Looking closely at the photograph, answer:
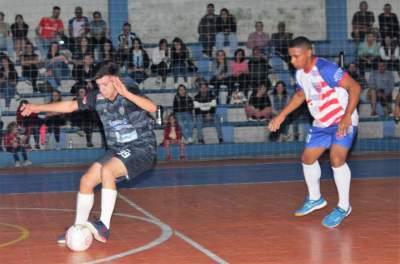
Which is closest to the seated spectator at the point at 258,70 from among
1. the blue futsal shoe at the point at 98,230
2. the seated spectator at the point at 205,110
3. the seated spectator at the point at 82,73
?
the seated spectator at the point at 205,110

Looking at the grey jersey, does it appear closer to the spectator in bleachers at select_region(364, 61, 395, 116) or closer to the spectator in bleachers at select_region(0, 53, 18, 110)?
the spectator in bleachers at select_region(0, 53, 18, 110)

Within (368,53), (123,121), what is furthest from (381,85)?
(123,121)

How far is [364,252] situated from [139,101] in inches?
102

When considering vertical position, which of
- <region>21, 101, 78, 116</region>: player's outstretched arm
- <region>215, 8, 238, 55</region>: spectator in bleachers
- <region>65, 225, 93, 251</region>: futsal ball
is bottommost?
<region>65, 225, 93, 251</region>: futsal ball

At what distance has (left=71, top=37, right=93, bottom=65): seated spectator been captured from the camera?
2081cm

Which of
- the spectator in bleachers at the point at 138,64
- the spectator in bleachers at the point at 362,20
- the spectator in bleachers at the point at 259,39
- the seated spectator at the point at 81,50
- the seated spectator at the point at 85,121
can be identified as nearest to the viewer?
the seated spectator at the point at 85,121

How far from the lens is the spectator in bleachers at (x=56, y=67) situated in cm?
2078

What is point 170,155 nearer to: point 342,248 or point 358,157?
point 358,157

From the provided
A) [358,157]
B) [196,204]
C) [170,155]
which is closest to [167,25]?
[170,155]

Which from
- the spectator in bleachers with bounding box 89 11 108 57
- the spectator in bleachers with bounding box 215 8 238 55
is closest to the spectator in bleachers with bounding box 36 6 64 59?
the spectator in bleachers with bounding box 89 11 108 57

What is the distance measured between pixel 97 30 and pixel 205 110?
3795mm

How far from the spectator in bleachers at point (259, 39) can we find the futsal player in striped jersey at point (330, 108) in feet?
41.3

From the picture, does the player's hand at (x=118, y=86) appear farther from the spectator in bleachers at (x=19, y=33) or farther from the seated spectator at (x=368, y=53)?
the seated spectator at (x=368, y=53)

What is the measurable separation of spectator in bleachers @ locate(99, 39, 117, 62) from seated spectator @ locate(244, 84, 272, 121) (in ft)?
12.0
